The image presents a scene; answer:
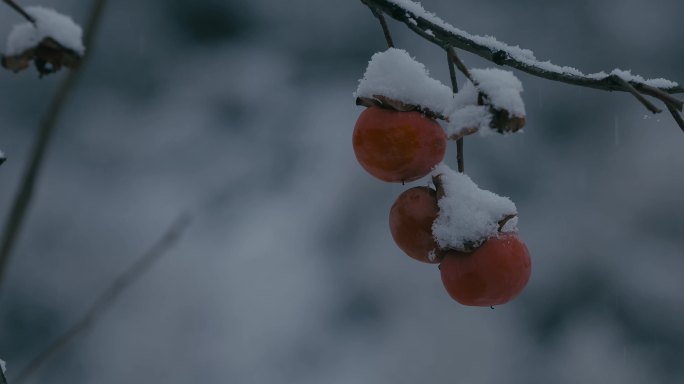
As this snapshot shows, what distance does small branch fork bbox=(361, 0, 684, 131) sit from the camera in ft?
3.97

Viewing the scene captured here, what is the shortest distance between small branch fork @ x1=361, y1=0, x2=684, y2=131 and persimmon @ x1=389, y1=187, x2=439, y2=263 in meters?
0.33

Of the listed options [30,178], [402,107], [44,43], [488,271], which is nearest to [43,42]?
[44,43]

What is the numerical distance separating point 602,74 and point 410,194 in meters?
0.45

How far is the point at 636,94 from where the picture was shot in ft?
3.83

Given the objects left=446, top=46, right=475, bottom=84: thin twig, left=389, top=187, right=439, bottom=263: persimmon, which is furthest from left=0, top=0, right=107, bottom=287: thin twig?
left=389, top=187, right=439, bottom=263: persimmon

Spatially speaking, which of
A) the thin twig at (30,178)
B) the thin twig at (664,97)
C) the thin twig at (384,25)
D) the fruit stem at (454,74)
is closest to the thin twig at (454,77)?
the fruit stem at (454,74)

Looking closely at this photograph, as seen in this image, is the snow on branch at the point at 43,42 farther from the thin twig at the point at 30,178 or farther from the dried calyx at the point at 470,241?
the dried calyx at the point at 470,241

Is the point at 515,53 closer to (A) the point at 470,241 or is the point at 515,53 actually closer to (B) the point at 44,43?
(A) the point at 470,241

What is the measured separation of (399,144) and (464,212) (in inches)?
7.3

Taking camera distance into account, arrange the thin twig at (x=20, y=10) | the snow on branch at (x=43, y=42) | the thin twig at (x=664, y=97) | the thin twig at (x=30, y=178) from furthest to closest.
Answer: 1. the thin twig at (x=664, y=97)
2. the snow on branch at (x=43, y=42)
3. the thin twig at (x=20, y=10)
4. the thin twig at (x=30, y=178)

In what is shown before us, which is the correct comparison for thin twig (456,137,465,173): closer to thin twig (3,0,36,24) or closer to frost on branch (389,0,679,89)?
frost on branch (389,0,679,89)

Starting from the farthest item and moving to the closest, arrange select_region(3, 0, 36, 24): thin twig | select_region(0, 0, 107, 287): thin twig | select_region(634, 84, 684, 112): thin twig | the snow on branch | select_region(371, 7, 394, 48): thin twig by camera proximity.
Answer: select_region(371, 7, 394, 48): thin twig → select_region(634, 84, 684, 112): thin twig → the snow on branch → select_region(3, 0, 36, 24): thin twig → select_region(0, 0, 107, 287): thin twig

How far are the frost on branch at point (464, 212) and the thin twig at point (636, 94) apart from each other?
0.38m

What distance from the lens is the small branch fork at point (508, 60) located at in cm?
121
